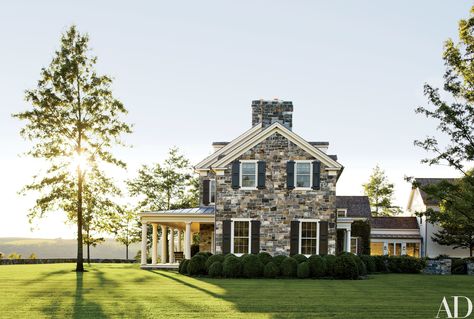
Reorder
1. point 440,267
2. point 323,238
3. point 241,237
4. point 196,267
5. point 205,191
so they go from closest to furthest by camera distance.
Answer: point 196,267
point 323,238
point 241,237
point 440,267
point 205,191

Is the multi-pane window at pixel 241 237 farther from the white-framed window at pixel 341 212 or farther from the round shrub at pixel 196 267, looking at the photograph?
the white-framed window at pixel 341 212

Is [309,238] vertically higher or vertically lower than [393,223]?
lower

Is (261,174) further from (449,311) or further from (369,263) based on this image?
(449,311)

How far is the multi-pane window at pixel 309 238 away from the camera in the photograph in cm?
3153

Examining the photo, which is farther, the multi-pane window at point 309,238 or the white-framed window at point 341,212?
the white-framed window at point 341,212

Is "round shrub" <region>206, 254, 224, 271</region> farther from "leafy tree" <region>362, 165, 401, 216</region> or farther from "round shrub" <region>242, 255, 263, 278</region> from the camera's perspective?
"leafy tree" <region>362, 165, 401, 216</region>

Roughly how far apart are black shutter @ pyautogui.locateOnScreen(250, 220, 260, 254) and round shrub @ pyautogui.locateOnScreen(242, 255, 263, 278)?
11.2 ft

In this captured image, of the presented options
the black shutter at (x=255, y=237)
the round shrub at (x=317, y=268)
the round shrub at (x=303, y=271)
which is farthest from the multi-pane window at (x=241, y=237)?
the round shrub at (x=317, y=268)

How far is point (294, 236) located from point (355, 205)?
23.8 m

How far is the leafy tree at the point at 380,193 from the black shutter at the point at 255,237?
120 ft

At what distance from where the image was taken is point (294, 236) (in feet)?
104

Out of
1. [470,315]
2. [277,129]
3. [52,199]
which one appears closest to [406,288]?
[470,315]

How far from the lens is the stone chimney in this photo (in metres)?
35.2

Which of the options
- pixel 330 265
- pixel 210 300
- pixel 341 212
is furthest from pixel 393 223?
pixel 210 300
